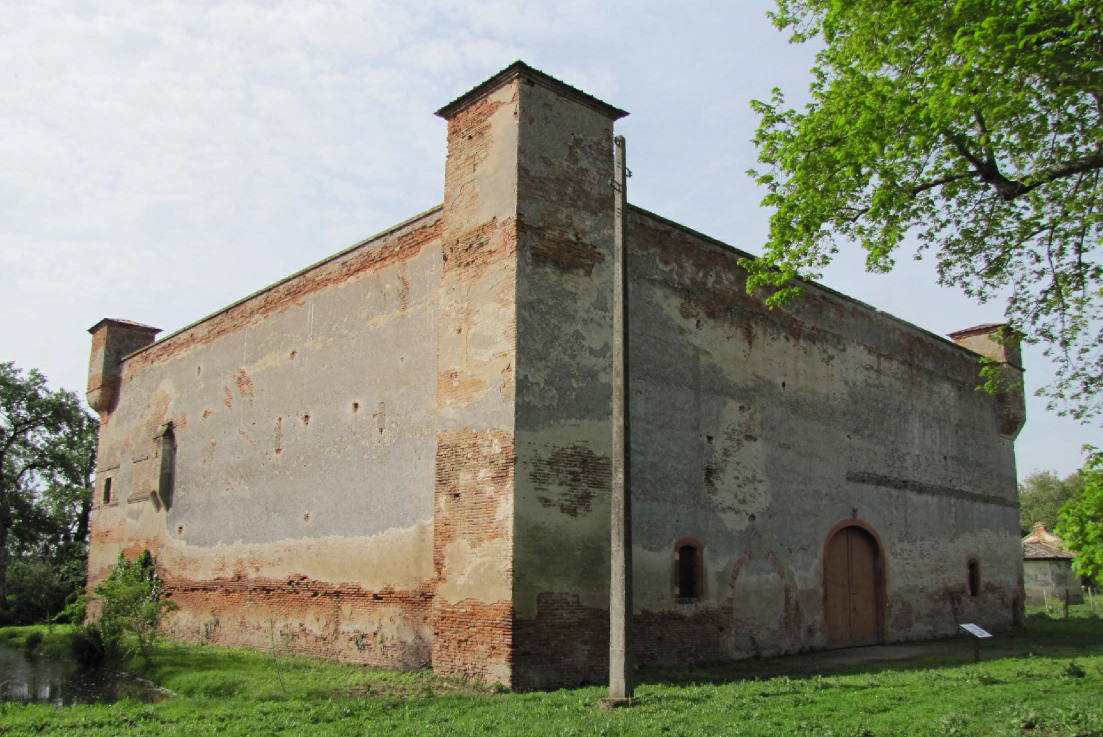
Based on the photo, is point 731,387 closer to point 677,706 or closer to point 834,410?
point 834,410

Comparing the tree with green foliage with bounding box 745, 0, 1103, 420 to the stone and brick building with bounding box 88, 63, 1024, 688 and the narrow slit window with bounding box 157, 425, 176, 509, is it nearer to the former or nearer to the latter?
the stone and brick building with bounding box 88, 63, 1024, 688

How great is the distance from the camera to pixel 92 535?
23156 millimetres

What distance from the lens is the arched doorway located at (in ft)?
52.2

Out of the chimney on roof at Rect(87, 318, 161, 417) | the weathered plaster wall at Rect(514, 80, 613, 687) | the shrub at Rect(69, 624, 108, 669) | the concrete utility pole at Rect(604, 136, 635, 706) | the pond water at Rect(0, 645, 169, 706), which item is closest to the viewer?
the concrete utility pole at Rect(604, 136, 635, 706)

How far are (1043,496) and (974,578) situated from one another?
44.7 m

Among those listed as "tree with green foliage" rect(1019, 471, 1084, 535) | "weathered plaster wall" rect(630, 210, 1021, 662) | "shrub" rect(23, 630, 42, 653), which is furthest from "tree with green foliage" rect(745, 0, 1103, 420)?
"tree with green foliage" rect(1019, 471, 1084, 535)

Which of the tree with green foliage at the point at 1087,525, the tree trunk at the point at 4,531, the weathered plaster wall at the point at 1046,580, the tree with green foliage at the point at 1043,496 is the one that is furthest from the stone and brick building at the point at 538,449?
the tree with green foliage at the point at 1043,496

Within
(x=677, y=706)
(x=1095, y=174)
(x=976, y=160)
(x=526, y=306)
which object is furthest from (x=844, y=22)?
(x=677, y=706)

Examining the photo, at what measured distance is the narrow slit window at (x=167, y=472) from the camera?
19609 mm

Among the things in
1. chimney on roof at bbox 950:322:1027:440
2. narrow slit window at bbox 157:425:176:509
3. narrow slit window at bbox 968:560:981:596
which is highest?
chimney on roof at bbox 950:322:1027:440

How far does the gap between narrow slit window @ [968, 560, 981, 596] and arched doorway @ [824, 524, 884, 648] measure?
14.4 feet

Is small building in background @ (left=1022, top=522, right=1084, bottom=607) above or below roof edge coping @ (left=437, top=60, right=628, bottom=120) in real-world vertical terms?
below

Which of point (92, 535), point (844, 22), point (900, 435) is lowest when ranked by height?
point (92, 535)

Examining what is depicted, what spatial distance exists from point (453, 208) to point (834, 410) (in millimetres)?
8535
